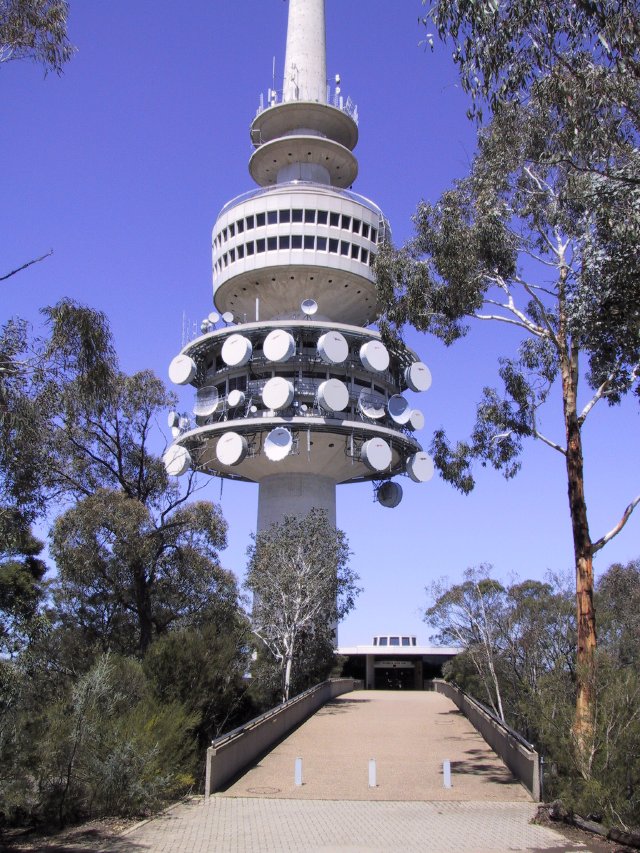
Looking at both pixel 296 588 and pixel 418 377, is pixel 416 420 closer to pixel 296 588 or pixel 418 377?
pixel 418 377

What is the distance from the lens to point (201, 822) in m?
14.2

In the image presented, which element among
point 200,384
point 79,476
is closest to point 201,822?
point 79,476

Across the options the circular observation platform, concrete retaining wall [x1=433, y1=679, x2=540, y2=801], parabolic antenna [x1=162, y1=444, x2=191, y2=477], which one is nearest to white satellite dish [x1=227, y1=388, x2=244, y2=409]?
parabolic antenna [x1=162, y1=444, x2=191, y2=477]

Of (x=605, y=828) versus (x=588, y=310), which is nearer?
(x=605, y=828)

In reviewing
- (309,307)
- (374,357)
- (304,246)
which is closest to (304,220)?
(304,246)

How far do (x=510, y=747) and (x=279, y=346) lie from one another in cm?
2790

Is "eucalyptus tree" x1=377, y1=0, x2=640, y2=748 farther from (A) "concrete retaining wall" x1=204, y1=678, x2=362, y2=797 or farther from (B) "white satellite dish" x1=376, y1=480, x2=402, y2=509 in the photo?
(B) "white satellite dish" x1=376, y1=480, x2=402, y2=509

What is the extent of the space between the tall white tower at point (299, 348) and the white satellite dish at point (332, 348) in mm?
64

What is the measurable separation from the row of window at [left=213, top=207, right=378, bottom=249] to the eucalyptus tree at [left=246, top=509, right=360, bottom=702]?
19386 mm

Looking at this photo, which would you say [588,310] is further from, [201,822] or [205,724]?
[205,724]

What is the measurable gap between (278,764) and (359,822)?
663 cm

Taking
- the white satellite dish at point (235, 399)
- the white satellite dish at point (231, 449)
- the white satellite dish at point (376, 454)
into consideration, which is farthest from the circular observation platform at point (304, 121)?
the white satellite dish at point (376, 454)

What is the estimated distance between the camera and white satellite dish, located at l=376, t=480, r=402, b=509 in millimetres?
50594

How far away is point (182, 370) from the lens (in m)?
47.1
